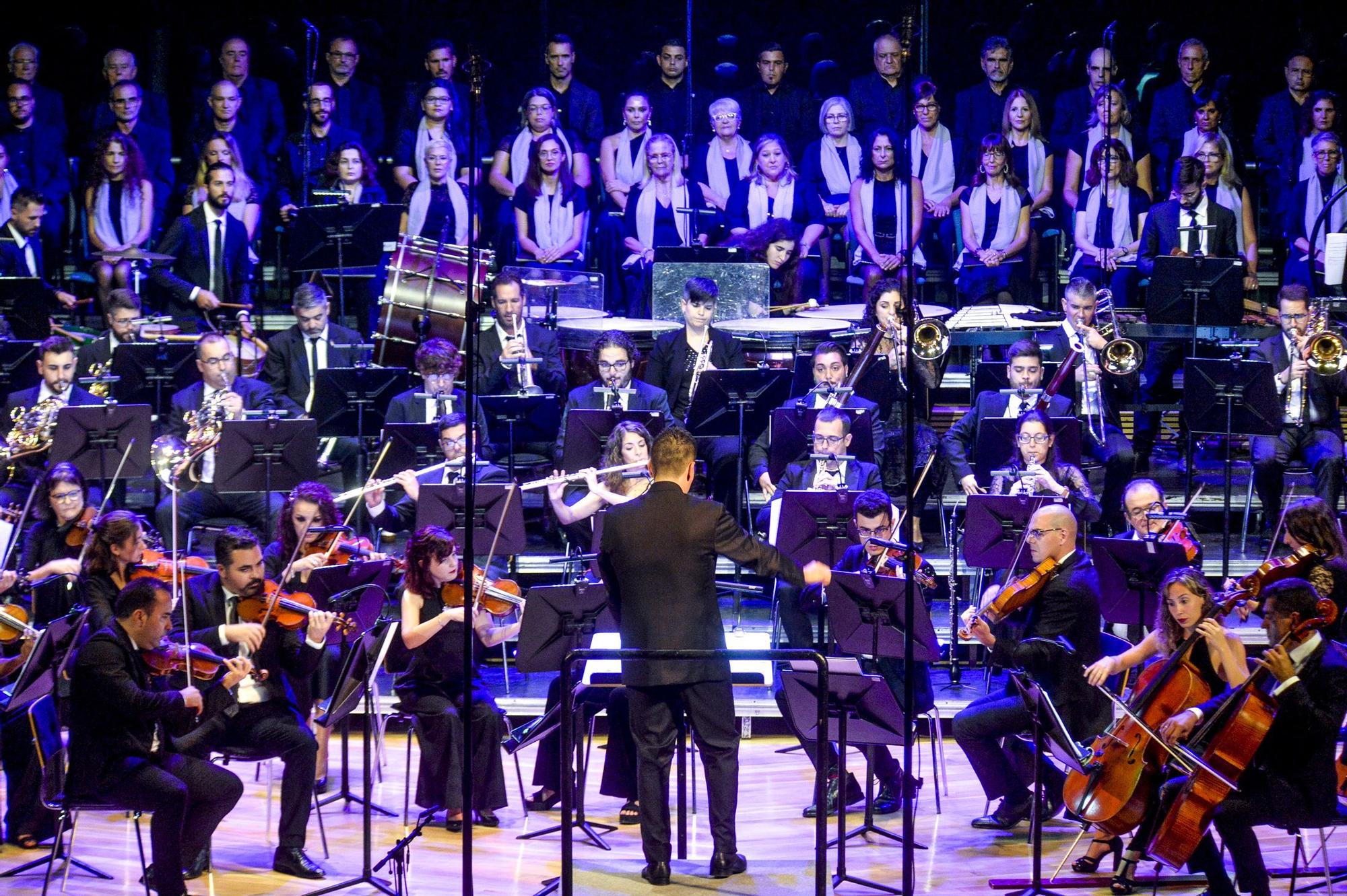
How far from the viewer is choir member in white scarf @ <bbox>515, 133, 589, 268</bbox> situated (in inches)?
386

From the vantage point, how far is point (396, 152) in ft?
34.0

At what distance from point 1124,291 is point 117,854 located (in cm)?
634

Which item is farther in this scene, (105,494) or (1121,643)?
(105,494)

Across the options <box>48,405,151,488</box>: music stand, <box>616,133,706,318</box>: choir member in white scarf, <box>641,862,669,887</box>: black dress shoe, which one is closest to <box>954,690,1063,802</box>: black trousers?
<box>641,862,669,887</box>: black dress shoe

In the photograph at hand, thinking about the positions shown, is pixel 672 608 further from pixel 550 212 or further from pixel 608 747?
pixel 550 212

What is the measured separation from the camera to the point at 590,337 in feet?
29.3

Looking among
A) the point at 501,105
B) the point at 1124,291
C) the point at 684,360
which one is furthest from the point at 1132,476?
the point at 501,105

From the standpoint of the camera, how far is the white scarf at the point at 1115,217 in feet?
31.9

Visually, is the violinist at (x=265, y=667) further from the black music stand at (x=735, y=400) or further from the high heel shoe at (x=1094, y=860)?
the high heel shoe at (x=1094, y=860)

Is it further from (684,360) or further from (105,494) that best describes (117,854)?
(684,360)

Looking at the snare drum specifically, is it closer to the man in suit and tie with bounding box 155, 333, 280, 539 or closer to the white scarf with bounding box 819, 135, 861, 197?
the white scarf with bounding box 819, 135, 861, 197

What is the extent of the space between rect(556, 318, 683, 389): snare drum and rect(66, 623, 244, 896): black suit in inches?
157

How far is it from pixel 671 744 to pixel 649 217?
5187 millimetres

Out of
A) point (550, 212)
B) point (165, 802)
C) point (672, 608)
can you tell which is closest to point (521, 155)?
point (550, 212)
